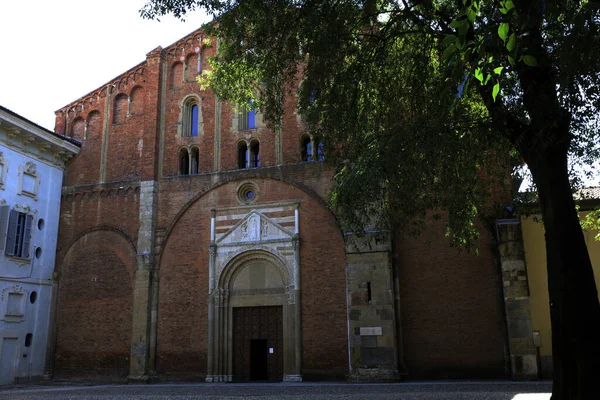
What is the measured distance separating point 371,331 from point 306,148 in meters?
6.57

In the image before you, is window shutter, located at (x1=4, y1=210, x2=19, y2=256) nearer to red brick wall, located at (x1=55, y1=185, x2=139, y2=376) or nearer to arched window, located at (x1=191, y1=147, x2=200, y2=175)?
red brick wall, located at (x1=55, y1=185, x2=139, y2=376)

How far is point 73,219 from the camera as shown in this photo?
71.4 feet

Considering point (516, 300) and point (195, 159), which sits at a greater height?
point (195, 159)

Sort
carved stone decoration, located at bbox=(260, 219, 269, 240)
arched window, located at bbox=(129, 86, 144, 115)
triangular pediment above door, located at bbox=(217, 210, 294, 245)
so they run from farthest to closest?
arched window, located at bbox=(129, 86, 144, 115), carved stone decoration, located at bbox=(260, 219, 269, 240), triangular pediment above door, located at bbox=(217, 210, 294, 245)

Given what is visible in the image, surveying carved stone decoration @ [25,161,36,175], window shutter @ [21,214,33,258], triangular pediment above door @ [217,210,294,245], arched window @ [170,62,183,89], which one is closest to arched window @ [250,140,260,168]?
triangular pediment above door @ [217,210,294,245]

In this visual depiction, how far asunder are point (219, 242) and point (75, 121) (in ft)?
28.1

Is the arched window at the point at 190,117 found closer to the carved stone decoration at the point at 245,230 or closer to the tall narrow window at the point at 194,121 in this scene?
the tall narrow window at the point at 194,121

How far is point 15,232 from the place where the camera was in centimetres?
1950

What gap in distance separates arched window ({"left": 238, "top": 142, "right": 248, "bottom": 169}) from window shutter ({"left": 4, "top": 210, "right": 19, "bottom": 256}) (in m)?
7.82

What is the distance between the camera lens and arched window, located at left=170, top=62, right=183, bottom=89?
71.8ft

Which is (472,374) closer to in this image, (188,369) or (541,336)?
(541,336)

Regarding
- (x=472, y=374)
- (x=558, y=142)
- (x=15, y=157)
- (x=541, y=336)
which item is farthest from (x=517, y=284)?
(x=15, y=157)

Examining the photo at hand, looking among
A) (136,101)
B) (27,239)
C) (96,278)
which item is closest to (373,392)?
(96,278)

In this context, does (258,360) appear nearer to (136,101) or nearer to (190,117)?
(190,117)
